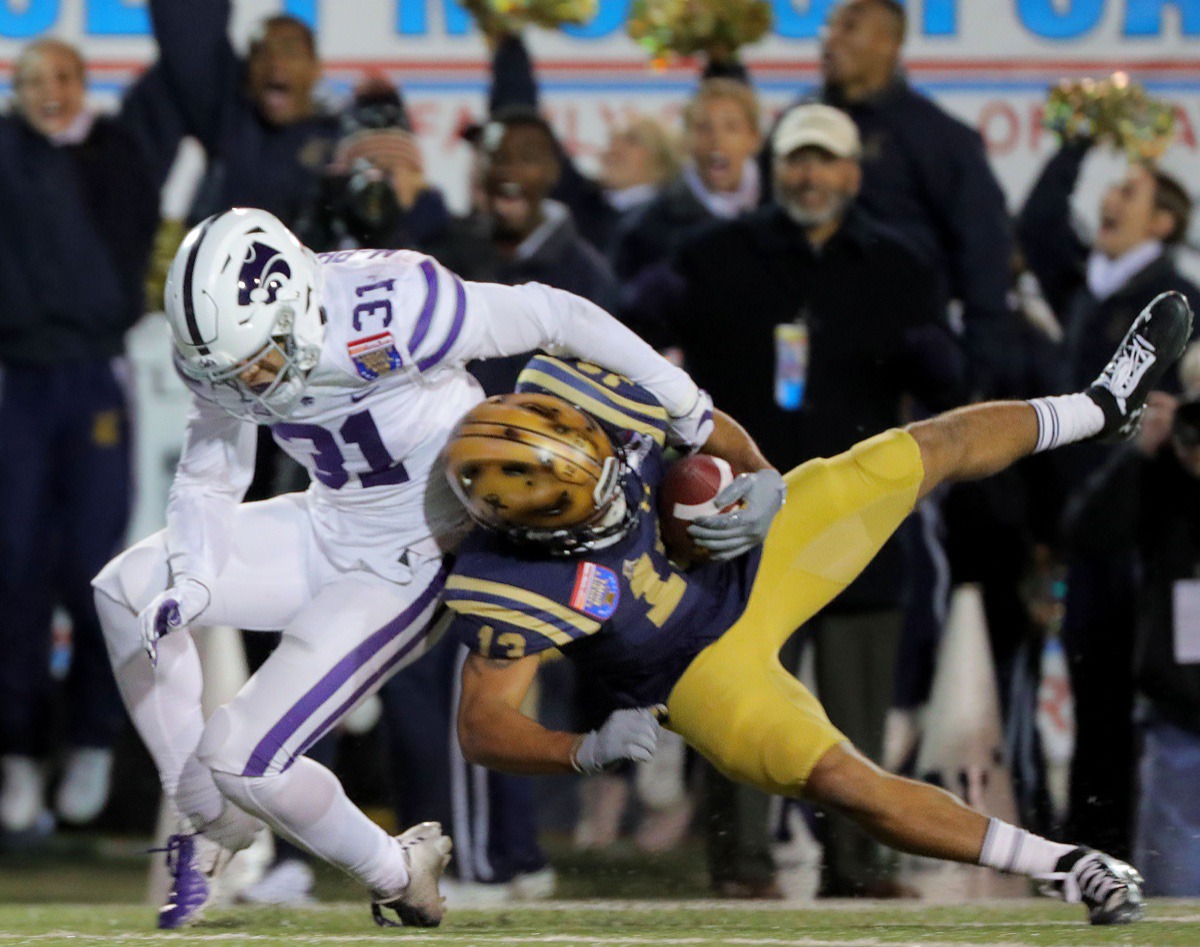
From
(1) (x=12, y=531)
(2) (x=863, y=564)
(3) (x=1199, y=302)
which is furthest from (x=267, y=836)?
(3) (x=1199, y=302)

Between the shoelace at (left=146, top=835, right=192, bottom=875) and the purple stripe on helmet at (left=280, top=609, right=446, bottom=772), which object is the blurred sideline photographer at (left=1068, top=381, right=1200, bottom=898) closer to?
the purple stripe on helmet at (left=280, top=609, right=446, bottom=772)

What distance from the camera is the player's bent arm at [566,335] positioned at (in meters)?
4.46

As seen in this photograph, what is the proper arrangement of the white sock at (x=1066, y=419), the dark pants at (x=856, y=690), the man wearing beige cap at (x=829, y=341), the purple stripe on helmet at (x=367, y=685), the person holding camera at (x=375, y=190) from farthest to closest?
the person holding camera at (x=375, y=190) < the man wearing beige cap at (x=829, y=341) < the dark pants at (x=856, y=690) < the white sock at (x=1066, y=419) < the purple stripe on helmet at (x=367, y=685)

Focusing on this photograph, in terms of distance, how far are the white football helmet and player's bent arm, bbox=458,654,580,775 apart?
685mm

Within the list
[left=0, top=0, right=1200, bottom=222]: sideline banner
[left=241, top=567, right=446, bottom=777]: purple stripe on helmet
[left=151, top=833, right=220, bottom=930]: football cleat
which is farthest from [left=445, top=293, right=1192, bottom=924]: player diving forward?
[left=0, top=0, right=1200, bottom=222]: sideline banner

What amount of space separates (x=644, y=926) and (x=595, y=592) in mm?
892

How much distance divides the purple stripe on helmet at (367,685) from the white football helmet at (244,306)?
612 mm

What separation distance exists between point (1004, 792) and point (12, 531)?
294 cm

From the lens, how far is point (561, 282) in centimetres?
597

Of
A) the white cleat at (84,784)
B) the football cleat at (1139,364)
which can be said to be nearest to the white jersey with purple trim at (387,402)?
the football cleat at (1139,364)

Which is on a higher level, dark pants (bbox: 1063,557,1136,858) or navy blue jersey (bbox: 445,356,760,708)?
navy blue jersey (bbox: 445,356,760,708)

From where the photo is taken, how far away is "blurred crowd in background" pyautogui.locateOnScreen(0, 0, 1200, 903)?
565cm

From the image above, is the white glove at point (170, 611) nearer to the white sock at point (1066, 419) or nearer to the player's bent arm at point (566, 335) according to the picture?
the player's bent arm at point (566, 335)

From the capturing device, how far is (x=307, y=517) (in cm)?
477
